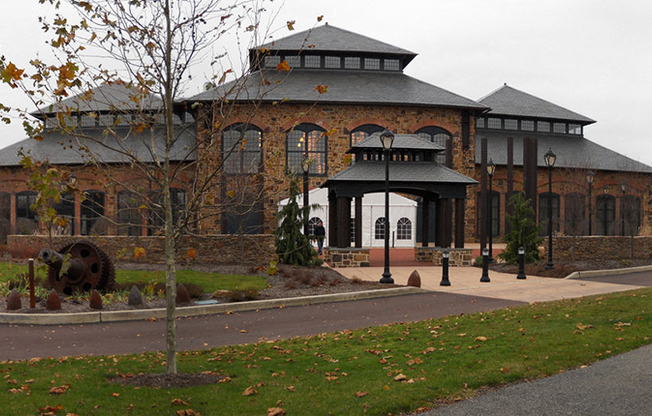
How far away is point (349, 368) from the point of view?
8148 millimetres

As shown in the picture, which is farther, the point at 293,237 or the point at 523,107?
the point at 523,107

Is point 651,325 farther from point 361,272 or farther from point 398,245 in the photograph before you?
point 398,245

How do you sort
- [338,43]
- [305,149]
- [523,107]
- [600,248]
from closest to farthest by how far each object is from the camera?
[600,248] < [305,149] < [338,43] < [523,107]

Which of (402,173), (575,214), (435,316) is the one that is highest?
(402,173)

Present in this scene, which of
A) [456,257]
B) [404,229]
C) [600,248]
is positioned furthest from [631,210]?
[456,257]

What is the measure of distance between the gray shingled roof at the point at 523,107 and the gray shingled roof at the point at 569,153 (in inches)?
61.3

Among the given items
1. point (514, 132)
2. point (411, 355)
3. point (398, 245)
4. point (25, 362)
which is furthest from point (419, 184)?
point (514, 132)

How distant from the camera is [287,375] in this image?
7859 mm

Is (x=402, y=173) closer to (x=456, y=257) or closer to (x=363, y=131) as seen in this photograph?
(x=456, y=257)

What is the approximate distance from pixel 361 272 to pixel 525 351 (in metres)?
14.0

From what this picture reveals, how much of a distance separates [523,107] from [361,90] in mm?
16249

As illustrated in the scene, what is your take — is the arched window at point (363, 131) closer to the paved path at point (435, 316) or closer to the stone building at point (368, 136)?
the stone building at point (368, 136)

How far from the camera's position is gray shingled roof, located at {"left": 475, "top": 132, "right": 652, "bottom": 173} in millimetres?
42375

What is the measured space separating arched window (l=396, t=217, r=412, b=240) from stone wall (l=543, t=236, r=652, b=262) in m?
7.73
